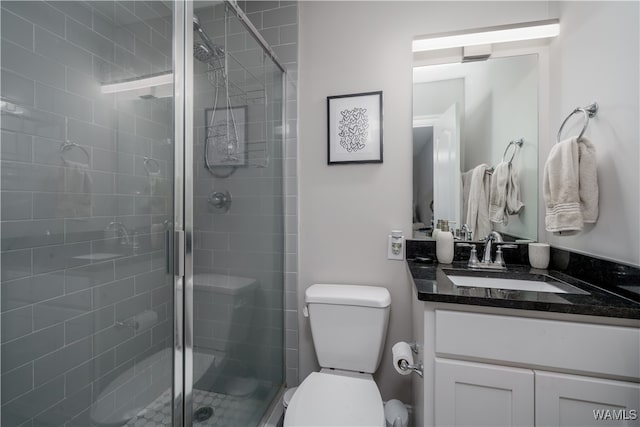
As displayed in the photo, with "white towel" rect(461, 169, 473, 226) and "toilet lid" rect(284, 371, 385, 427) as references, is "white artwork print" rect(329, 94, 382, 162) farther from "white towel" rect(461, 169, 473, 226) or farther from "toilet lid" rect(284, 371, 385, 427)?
"toilet lid" rect(284, 371, 385, 427)

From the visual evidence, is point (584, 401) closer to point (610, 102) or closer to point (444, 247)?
point (444, 247)

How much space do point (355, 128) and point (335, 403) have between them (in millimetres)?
1304

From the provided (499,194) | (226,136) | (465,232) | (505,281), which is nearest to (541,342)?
(505,281)

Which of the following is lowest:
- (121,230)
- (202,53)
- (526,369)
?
(526,369)

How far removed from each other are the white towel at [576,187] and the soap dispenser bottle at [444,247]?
43 cm

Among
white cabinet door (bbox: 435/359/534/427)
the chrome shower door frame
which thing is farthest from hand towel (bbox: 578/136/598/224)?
the chrome shower door frame

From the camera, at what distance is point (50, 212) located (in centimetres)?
79

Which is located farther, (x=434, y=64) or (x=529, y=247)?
(x=434, y=64)

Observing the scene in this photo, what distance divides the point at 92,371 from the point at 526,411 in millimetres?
1320

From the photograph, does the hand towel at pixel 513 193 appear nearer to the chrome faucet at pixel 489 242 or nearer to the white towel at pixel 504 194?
the white towel at pixel 504 194

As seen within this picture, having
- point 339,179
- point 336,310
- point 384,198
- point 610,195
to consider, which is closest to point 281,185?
point 339,179

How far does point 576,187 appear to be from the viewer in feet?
3.59

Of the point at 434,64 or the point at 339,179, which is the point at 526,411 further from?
the point at 434,64

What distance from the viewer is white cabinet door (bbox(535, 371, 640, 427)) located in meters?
0.80
